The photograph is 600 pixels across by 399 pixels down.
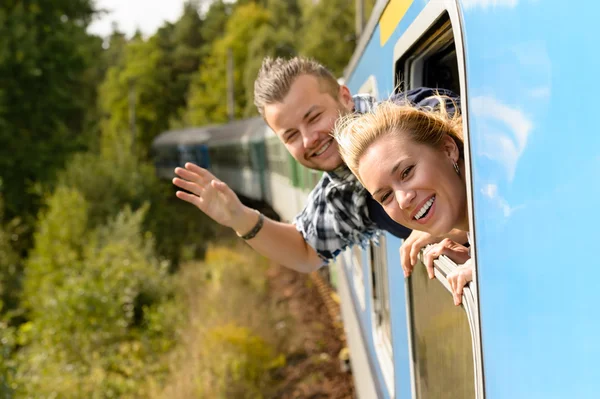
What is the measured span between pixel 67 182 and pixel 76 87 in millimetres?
4751

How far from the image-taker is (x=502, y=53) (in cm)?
119

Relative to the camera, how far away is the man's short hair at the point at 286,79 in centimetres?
255

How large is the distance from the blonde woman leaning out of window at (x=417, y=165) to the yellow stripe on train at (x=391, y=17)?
587 mm

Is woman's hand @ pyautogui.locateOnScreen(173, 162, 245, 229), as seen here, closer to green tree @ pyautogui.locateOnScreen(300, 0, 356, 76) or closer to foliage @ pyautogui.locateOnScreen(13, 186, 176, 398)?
foliage @ pyautogui.locateOnScreen(13, 186, 176, 398)

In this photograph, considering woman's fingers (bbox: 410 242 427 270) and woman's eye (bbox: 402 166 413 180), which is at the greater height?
woman's eye (bbox: 402 166 413 180)

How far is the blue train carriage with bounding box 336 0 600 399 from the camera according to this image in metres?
0.88

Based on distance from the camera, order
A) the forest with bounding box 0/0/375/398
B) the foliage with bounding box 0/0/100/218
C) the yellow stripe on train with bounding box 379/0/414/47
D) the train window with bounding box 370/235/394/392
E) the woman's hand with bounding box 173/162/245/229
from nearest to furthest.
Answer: the yellow stripe on train with bounding box 379/0/414/47 < the woman's hand with bounding box 173/162/245/229 < the train window with bounding box 370/235/394/392 < the forest with bounding box 0/0/375/398 < the foliage with bounding box 0/0/100/218

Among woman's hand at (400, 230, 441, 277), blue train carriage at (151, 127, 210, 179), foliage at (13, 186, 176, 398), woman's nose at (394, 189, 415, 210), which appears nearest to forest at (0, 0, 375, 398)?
foliage at (13, 186, 176, 398)

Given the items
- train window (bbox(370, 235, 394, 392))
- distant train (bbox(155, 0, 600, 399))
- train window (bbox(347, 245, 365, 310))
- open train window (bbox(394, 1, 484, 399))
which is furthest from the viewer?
train window (bbox(347, 245, 365, 310))

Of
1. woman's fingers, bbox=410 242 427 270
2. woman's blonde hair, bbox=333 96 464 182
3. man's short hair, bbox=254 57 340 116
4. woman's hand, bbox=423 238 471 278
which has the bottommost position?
woman's fingers, bbox=410 242 427 270

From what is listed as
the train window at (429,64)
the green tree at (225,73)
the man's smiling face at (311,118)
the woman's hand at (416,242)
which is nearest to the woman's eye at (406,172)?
the woman's hand at (416,242)

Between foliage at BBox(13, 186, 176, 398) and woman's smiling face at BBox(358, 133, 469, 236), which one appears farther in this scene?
foliage at BBox(13, 186, 176, 398)

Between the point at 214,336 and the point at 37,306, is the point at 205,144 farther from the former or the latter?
the point at 214,336

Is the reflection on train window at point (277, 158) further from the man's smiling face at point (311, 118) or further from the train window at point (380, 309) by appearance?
the man's smiling face at point (311, 118)
